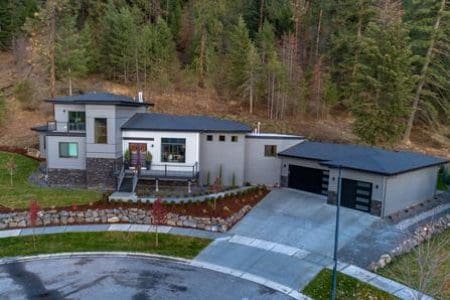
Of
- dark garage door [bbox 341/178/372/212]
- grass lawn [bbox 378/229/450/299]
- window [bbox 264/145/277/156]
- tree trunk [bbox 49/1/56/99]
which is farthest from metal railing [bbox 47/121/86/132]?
grass lawn [bbox 378/229/450/299]

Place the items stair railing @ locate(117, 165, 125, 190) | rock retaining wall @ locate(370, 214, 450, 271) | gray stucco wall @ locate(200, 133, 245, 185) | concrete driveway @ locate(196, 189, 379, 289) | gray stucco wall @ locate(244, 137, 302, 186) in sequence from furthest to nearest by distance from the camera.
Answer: gray stucco wall @ locate(244, 137, 302, 186) → gray stucco wall @ locate(200, 133, 245, 185) → stair railing @ locate(117, 165, 125, 190) → rock retaining wall @ locate(370, 214, 450, 271) → concrete driveway @ locate(196, 189, 379, 289)

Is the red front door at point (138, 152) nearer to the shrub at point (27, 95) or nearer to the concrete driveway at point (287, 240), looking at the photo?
the concrete driveway at point (287, 240)

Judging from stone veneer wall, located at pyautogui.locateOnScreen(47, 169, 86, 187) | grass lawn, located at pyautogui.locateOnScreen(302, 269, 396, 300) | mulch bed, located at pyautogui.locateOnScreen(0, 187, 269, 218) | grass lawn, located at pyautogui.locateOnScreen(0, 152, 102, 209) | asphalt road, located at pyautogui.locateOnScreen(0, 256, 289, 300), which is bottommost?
asphalt road, located at pyautogui.locateOnScreen(0, 256, 289, 300)

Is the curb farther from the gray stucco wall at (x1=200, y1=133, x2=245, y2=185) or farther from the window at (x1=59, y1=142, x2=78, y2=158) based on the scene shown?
the gray stucco wall at (x1=200, y1=133, x2=245, y2=185)

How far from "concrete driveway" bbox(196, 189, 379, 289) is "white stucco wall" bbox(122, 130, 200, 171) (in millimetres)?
→ 5770

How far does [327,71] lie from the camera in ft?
142

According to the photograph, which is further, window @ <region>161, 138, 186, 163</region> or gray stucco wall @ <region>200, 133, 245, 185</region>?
gray stucco wall @ <region>200, 133, 245, 185</region>

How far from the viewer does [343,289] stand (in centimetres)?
1416

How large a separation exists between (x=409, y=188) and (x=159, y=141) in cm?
1553

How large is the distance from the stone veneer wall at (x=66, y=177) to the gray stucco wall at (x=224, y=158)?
7916 millimetres

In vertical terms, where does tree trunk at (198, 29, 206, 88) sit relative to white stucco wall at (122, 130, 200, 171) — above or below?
above

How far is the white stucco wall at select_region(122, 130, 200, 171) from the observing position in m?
25.5

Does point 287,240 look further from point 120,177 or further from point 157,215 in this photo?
point 120,177

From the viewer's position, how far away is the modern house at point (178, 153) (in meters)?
24.3
